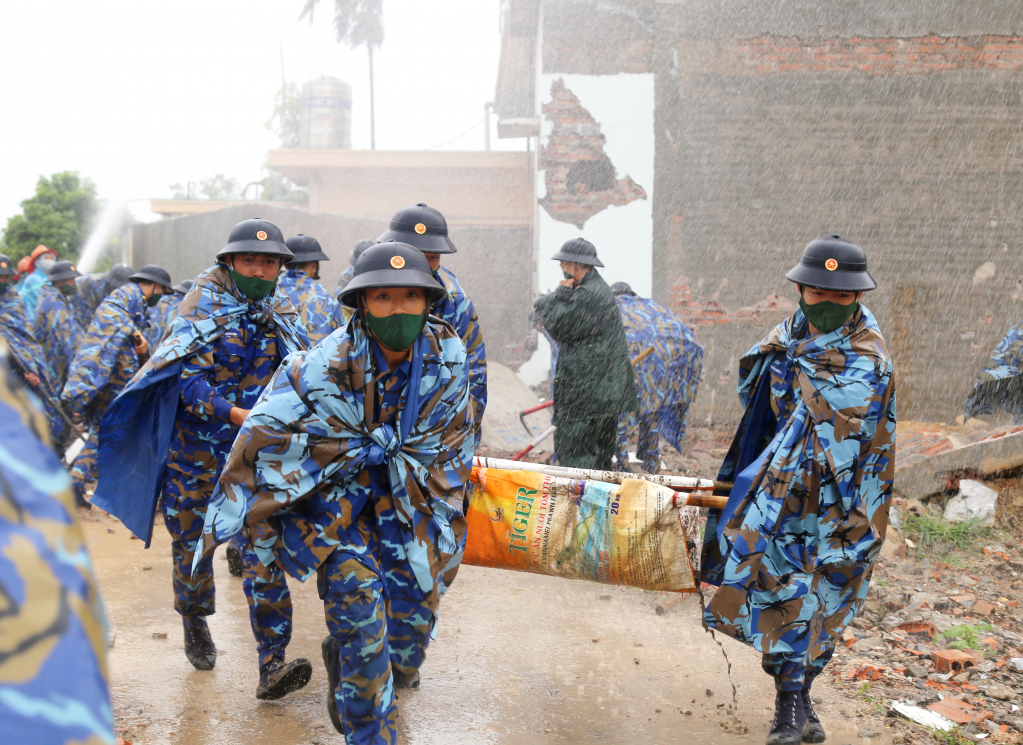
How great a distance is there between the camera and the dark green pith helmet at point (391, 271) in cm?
298

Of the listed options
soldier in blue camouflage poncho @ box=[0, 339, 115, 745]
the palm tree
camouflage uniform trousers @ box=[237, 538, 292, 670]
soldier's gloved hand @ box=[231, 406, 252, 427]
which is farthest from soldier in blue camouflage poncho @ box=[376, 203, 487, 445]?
the palm tree

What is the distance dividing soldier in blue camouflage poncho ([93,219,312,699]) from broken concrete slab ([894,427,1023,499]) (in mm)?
4869

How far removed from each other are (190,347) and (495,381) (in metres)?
7.44

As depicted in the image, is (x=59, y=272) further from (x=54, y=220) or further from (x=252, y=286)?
(x=54, y=220)

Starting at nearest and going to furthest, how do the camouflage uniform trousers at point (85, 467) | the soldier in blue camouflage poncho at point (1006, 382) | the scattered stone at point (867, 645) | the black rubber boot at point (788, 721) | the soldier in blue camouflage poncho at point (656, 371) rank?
the black rubber boot at point (788, 721)
the scattered stone at point (867, 645)
the camouflage uniform trousers at point (85, 467)
the soldier in blue camouflage poncho at point (656, 371)
the soldier in blue camouflage poncho at point (1006, 382)

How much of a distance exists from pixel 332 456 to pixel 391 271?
0.66 meters

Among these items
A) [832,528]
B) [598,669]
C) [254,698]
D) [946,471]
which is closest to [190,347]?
[254,698]

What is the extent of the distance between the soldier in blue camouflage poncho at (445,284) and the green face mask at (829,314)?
1653 mm

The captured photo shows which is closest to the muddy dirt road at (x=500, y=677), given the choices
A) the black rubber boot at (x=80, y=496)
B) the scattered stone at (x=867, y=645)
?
the scattered stone at (x=867, y=645)

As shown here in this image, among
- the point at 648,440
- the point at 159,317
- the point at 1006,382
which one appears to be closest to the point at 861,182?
the point at 1006,382

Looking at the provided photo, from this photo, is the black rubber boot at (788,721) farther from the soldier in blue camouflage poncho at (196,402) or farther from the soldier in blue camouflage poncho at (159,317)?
the soldier in blue camouflage poncho at (159,317)

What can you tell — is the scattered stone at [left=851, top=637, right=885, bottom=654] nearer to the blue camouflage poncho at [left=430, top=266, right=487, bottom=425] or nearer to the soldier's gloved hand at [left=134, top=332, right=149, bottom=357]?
Answer: the blue camouflage poncho at [left=430, top=266, right=487, bottom=425]

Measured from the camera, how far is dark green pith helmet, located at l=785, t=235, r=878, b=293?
11.8 ft

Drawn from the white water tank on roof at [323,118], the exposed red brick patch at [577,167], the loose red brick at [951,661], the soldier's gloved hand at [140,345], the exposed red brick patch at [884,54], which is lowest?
the loose red brick at [951,661]
